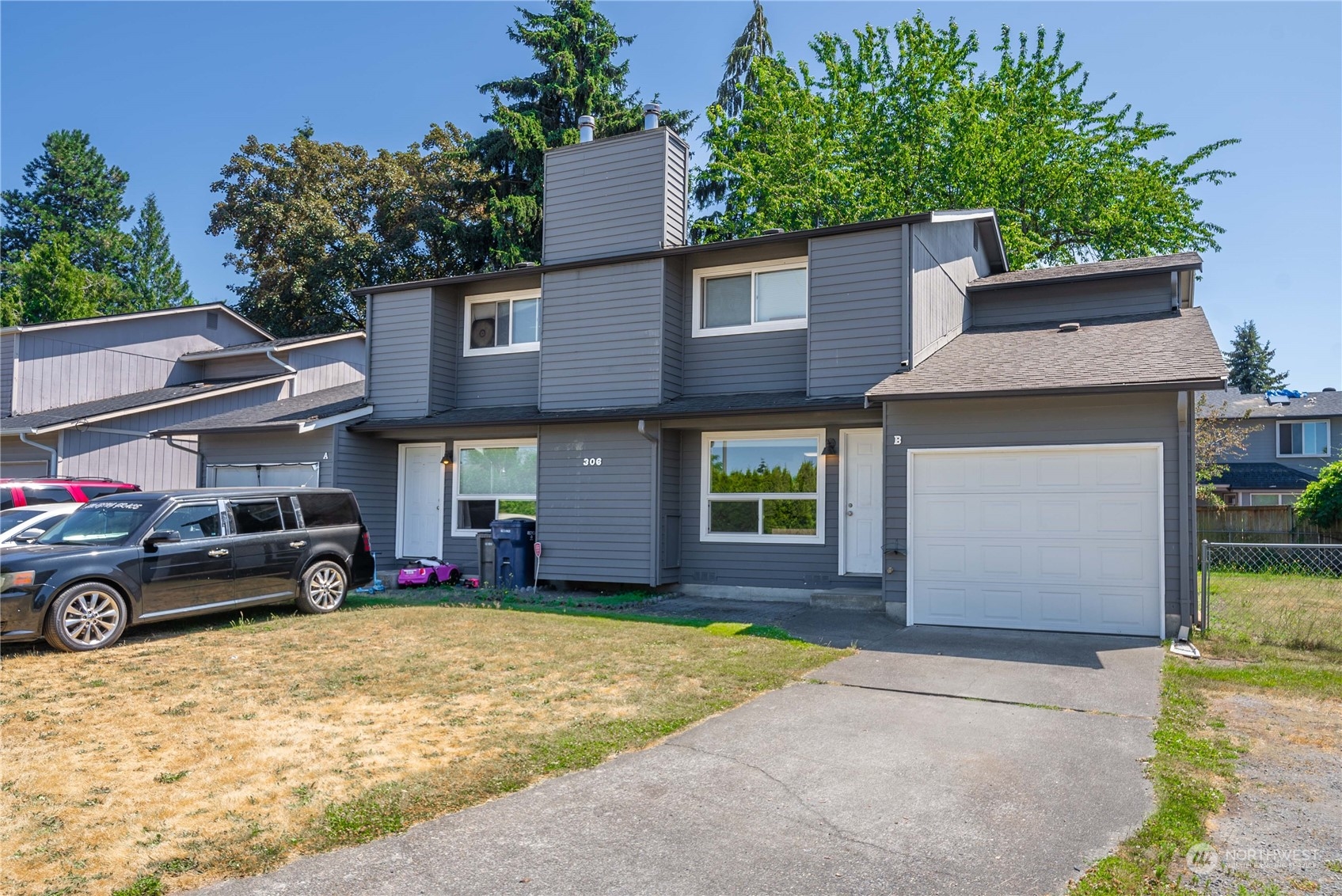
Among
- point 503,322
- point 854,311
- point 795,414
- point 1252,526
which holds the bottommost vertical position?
point 1252,526

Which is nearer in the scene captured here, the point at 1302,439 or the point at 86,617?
the point at 86,617

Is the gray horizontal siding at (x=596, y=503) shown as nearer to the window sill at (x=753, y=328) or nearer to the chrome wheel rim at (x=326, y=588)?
the window sill at (x=753, y=328)

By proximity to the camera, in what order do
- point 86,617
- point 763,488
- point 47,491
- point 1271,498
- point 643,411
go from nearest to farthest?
point 86,617
point 643,411
point 763,488
point 47,491
point 1271,498

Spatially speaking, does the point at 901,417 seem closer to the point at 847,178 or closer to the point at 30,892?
the point at 30,892

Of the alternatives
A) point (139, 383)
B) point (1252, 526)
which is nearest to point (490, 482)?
point (139, 383)

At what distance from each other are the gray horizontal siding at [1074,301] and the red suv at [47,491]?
13690 millimetres

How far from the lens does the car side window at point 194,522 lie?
9.20 metres

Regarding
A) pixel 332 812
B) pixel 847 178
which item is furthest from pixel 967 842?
pixel 847 178

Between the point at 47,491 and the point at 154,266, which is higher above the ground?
the point at 154,266

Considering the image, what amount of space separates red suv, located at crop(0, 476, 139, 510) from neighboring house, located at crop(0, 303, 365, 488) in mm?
2193

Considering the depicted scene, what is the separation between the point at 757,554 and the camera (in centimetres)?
1277

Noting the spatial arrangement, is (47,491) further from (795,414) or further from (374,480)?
(795,414)

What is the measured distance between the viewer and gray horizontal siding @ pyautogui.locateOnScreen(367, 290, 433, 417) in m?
15.1

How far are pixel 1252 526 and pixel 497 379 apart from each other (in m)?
19.4
